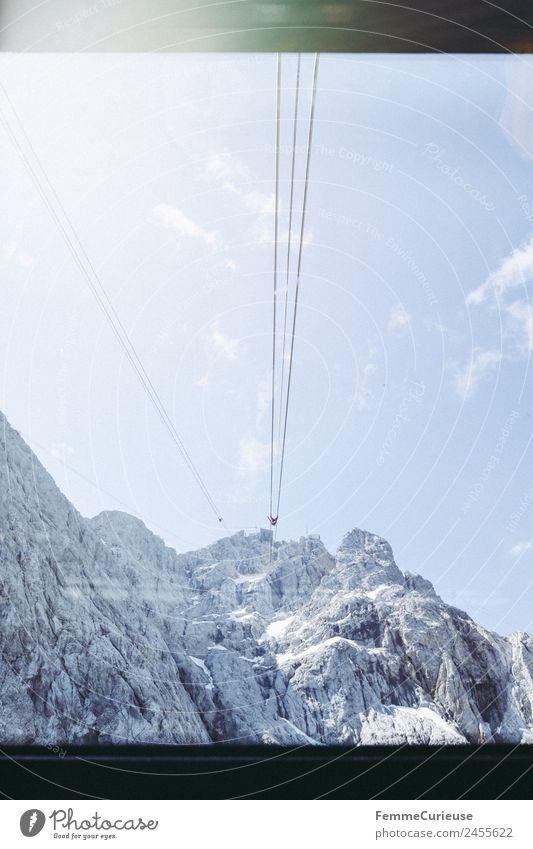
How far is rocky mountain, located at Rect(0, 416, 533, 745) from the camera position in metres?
10.4

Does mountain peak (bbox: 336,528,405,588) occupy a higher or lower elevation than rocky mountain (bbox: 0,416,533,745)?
higher

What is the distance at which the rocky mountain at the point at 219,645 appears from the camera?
10398mm

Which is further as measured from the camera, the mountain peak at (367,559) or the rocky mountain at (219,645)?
the mountain peak at (367,559)

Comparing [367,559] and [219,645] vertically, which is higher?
[367,559]

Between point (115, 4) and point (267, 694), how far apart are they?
29425 mm

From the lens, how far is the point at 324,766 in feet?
8.94

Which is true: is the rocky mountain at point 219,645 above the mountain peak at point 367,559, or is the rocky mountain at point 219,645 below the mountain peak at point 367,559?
below

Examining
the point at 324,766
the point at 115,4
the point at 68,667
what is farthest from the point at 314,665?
the point at 115,4

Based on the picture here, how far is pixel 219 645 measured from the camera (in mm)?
26141

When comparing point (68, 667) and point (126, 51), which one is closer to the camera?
point (126, 51)

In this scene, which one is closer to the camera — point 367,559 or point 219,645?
point 219,645

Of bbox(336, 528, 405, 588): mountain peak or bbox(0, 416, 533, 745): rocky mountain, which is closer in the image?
bbox(0, 416, 533, 745): rocky mountain

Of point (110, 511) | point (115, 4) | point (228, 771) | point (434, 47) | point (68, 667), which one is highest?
point (110, 511)

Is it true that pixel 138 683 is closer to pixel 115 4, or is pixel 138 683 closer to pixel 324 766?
pixel 324 766
